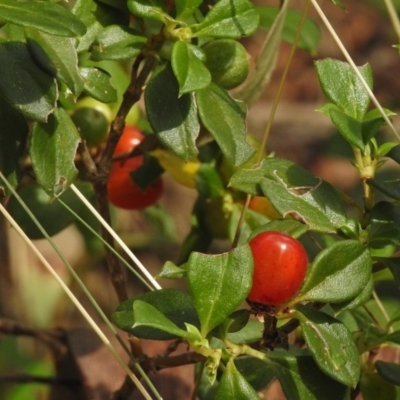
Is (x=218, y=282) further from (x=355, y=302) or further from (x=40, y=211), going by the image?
(x=40, y=211)

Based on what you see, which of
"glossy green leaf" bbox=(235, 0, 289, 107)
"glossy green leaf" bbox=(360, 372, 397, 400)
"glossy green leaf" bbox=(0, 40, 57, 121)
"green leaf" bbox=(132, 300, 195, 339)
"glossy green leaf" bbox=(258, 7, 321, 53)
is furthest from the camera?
"glossy green leaf" bbox=(258, 7, 321, 53)

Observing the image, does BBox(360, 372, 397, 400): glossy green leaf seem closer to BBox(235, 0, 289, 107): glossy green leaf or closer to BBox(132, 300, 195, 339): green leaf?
BBox(132, 300, 195, 339): green leaf

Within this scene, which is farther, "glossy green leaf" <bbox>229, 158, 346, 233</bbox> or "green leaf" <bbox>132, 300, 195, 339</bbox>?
"glossy green leaf" <bbox>229, 158, 346, 233</bbox>

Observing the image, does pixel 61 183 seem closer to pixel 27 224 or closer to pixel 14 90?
pixel 14 90

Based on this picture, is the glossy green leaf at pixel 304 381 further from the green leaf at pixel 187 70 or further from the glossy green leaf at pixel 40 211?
the glossy green leaf at pixel 40 211

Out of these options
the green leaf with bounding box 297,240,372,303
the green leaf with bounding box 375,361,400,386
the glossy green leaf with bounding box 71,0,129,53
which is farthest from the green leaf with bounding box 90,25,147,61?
the green leaf with bounding box 375,361,400,386

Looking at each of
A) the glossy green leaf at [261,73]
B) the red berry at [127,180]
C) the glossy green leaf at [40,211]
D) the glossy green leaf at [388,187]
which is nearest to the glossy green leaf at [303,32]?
the glossy green leaf at [261,73]
